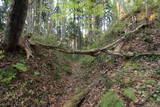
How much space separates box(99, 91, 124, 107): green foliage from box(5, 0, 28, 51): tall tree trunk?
156 inches

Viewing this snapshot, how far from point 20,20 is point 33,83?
247 cm

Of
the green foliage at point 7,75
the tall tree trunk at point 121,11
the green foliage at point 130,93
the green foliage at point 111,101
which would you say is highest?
the tall tree trunk at point 121,11

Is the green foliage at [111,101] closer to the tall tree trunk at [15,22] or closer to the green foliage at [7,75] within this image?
the green foliage at [7,75]

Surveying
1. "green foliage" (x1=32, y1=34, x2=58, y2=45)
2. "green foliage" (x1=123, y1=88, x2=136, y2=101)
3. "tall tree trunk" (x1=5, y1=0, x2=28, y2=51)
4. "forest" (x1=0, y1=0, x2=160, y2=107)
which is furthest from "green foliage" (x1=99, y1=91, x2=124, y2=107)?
"green foliage" (x1=32, y1=34, x2=58, y2=45)

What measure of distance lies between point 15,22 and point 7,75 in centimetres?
201

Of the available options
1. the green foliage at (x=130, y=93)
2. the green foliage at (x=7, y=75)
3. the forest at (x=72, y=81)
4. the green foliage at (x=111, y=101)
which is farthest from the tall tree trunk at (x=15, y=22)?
the green foliage at (x=130, y=93)

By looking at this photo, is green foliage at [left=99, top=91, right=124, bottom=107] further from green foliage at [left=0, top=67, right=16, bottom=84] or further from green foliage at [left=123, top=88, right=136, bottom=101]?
green foliage at [left=0, top=67, right=16, bottom=84]

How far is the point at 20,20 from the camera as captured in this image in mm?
5020

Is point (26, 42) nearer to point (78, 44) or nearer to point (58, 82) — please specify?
point (58, 82)

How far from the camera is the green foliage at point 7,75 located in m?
4.88

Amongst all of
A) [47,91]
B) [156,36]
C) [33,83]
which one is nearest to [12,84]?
[33,83]

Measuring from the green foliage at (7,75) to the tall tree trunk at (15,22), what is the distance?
129 cm

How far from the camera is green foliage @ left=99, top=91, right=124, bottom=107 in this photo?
3.45 metres

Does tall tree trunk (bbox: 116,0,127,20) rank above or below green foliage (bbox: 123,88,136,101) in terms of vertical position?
above
